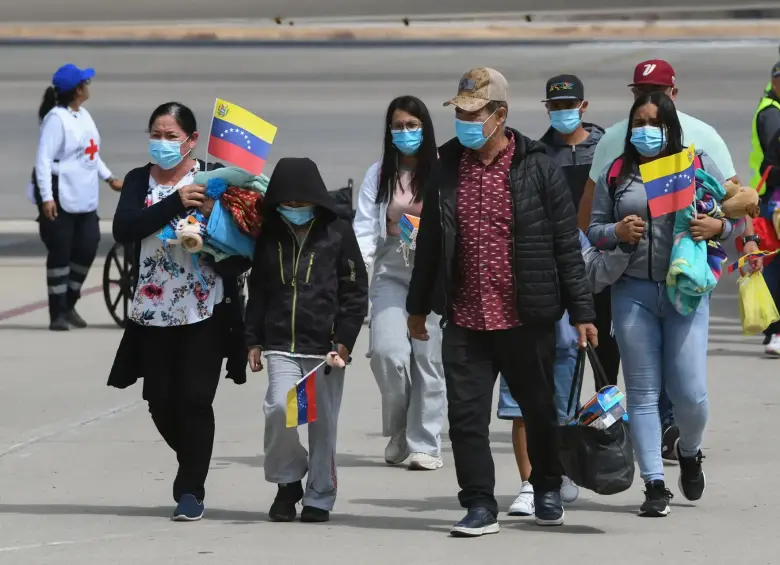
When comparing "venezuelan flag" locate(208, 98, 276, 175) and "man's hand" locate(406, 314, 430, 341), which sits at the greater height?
"venezuelan flag" locate(208, 98, 276, 175)

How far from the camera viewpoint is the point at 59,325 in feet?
43.0

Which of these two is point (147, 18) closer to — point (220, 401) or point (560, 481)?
point (220, 401)

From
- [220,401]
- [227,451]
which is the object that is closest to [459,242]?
[227,451]

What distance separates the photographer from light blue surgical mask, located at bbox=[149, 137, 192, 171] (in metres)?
6.80

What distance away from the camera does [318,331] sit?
6.75 metres

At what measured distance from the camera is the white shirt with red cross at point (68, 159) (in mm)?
12969

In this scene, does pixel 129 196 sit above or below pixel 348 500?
above

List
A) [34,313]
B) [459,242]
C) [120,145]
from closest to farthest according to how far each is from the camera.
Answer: [459,242]
[34,313]
[120,145]

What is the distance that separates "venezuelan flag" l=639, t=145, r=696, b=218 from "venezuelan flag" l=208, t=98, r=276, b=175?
1.43 m

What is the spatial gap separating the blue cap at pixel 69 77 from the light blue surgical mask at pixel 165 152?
616 centimetres

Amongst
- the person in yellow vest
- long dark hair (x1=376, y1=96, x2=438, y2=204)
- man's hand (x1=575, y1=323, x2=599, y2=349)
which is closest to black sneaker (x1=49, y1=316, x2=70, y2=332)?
the person in yellow vest

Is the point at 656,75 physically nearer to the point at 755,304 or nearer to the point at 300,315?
the point at 300,315

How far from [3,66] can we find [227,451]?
1568 cm

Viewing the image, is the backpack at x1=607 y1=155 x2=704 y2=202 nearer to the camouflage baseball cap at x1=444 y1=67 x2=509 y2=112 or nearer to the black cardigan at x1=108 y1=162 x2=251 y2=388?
the camouflage baseball cap at x1=444 y1=67 x2=509 y2=112
